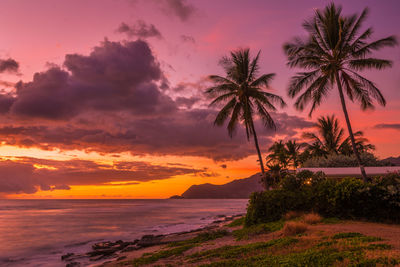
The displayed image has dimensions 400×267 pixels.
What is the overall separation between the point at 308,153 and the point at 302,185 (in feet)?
84.5

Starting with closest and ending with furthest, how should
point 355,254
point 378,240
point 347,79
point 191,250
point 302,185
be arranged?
point 355,254 → point 378,240 → point 191,250 → point 302,185 → point 347,79

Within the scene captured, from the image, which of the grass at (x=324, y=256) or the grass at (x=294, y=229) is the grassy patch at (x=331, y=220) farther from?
the grass at (x=324, y=256)

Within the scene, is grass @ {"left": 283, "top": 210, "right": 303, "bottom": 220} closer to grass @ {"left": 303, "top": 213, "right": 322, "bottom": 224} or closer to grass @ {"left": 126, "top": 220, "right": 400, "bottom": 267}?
grass @ {"left": 303, "top": 213, "right": 322, "bottom": 224}

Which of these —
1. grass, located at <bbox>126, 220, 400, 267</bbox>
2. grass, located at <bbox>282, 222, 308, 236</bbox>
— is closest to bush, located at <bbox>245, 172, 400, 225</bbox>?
grass, located at <bbox>282, 222, 308, 236</bbox>

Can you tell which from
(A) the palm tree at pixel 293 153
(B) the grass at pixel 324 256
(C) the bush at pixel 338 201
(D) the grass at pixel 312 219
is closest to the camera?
(B) the grass at pixel 324 256

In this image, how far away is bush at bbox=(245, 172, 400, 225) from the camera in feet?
45.0

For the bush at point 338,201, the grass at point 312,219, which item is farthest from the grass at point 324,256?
the bush at point 338,201

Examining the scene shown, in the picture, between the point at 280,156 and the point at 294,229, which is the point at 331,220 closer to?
the point at 294,229

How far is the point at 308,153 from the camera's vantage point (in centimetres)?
4166

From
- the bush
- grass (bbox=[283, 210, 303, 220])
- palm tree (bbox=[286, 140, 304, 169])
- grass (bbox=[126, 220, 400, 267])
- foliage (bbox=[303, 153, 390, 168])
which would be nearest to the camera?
grass (bbox=[126, 220, 400, 267])

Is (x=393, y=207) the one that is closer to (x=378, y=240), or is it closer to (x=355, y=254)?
(x=378, y=240)

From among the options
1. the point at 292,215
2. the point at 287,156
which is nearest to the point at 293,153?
the point at 287,156

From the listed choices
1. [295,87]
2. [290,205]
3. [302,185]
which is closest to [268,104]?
[295,87]

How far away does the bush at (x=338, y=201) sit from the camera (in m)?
13.7
